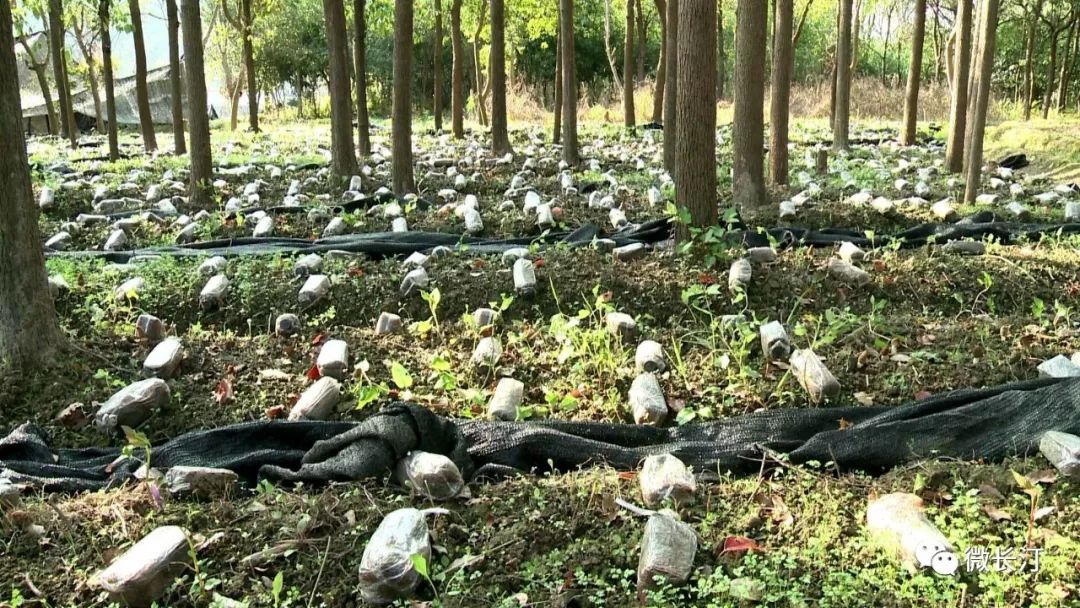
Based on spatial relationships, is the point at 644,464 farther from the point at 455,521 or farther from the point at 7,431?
the point at 7,431

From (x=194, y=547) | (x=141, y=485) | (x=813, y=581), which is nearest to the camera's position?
(x=813, y=581)

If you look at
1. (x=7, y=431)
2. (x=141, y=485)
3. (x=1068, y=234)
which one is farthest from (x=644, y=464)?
(x=1068, y=234)

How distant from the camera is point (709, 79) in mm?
4703

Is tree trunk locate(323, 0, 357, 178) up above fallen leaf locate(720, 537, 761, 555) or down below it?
above

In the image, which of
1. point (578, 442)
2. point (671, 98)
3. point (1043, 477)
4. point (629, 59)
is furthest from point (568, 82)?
point (1043, 477)

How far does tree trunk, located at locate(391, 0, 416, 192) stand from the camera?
6984 millimetres

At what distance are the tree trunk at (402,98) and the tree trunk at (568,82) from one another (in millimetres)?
2197

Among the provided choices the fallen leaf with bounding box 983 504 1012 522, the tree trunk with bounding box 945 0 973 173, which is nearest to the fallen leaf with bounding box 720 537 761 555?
the fallen leaf with bounding box 983 504 1012 522

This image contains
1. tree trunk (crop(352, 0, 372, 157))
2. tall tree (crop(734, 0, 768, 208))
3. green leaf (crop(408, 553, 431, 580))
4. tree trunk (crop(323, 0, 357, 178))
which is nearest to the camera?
green leaf (crop(408, 553, 431, 580))

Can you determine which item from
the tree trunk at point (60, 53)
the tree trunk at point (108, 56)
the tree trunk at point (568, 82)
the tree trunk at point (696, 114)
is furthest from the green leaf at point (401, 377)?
the tree trunk at point (60, 53)

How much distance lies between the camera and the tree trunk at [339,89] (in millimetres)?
7730

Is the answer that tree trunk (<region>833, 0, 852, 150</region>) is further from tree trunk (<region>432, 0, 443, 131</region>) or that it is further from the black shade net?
the black shade net

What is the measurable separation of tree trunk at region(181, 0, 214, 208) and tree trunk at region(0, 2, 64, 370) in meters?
3.71

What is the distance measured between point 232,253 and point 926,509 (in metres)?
4.36
